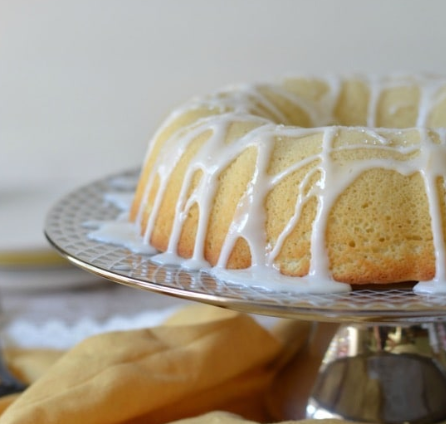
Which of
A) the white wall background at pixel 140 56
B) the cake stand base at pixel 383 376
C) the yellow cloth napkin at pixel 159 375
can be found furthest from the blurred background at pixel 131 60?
the cake stand base at pixel 383 376

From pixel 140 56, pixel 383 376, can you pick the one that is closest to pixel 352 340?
pixel 383 376

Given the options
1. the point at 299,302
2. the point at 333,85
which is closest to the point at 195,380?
the point at 299,302

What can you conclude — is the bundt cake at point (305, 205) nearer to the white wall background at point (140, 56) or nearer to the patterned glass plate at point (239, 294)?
the patterned glass plate at point (239, 294)

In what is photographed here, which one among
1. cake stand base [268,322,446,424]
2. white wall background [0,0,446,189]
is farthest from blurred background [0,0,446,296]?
cake stand base [268,322,446,424]

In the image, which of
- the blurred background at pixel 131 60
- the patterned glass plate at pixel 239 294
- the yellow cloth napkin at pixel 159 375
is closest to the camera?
the patterned glass plate at pixel 239 294

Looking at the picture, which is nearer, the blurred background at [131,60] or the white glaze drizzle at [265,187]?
the white glaze drizzle at [265,187]

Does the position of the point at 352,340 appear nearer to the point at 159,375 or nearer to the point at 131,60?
the point at 159,375

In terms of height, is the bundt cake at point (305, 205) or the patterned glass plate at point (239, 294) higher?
the bundt cake at point (305, 205)
